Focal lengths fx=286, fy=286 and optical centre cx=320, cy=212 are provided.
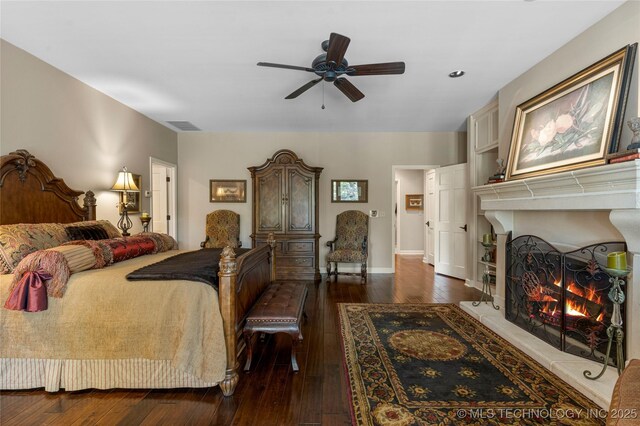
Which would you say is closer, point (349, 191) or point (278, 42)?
point (278, 42)

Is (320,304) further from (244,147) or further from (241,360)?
(244,147)

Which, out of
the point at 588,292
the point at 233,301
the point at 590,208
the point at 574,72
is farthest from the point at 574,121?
the point at 233,301

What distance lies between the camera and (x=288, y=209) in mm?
5121

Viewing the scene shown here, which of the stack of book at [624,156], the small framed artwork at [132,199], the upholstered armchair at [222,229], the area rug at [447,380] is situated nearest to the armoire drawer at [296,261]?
the upholstered armchair at [222,229]

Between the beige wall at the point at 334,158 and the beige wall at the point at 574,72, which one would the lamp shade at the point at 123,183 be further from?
the beige wall at the point at 574,72

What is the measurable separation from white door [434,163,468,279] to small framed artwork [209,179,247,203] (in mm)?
3751

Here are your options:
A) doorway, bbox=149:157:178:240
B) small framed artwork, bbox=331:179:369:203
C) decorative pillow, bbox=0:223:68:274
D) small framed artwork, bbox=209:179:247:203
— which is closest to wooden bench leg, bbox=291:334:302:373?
decorative pillow, bbox=0:223:68:274

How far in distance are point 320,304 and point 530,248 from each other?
2.40 metres

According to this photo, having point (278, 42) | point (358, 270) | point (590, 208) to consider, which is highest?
point (278, 42)

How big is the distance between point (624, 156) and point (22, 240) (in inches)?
164

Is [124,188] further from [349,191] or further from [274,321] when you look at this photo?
[349,191]

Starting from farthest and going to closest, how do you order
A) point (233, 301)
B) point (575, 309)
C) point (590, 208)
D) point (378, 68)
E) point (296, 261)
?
point (296, 261) → point (378, 68) → point (575, 309) → point (590, 208) → point (233, 301)

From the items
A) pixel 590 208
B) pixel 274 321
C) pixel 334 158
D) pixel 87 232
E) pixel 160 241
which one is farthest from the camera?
pixel 334 158

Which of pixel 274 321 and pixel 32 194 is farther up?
pixel 32 194
